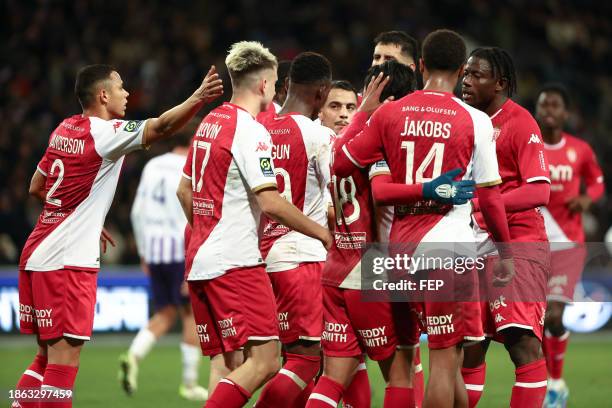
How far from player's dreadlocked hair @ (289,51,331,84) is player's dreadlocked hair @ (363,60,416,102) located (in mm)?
443

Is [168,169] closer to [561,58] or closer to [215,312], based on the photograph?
[215,312]

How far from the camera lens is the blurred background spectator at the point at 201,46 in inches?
680

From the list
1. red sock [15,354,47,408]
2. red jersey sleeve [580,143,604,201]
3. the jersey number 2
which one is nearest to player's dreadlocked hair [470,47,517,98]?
the jersey number 2

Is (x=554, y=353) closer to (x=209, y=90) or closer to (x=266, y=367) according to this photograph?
(x=266, y=367)

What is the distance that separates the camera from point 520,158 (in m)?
6.94

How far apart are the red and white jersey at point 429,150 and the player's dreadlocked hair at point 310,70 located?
98cm

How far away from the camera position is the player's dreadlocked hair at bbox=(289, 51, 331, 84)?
7.11 metres

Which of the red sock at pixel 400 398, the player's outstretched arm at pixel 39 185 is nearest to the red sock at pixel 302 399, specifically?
the red sock at pixel 400 398

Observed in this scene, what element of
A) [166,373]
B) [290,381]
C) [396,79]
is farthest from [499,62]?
[166,373]

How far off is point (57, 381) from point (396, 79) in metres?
2.92

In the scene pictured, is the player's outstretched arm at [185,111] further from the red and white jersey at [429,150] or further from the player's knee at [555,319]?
the player's knee at [555,319]

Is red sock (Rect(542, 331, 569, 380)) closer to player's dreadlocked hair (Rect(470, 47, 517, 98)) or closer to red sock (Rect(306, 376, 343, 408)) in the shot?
player's dreadlocked hair (Rect(470, 47, 517, 98))

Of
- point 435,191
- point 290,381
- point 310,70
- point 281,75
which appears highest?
point 310,70

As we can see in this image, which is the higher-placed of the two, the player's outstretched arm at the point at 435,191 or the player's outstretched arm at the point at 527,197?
the player's outstretched arm at the point at 435,191
